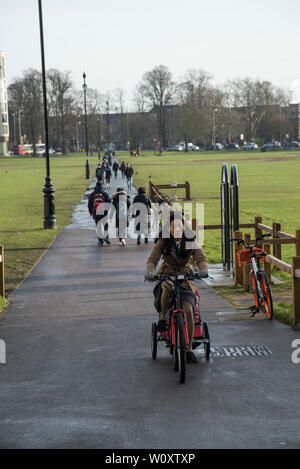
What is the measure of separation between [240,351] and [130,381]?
178 centimetres

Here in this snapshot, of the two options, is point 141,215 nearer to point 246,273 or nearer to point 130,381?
point 246,273

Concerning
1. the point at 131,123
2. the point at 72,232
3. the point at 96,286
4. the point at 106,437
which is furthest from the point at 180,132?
the point at 106,437

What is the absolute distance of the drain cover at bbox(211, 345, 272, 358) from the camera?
28.0 ft

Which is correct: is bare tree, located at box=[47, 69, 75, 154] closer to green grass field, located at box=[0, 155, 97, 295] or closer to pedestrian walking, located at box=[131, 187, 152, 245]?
green grass field, located at box=[0, 155, 97, 295]

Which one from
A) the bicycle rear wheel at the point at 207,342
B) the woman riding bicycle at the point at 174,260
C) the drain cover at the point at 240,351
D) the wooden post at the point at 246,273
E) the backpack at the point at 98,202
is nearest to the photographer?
the woman riding bicycle at the point at 174,260

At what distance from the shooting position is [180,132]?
134m

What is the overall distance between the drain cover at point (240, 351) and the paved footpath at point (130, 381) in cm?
2

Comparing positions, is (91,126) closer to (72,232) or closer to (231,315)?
(72,232)

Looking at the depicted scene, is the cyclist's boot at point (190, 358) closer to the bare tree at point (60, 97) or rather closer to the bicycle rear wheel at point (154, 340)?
the bicycle rear wheel at point (154, 340)

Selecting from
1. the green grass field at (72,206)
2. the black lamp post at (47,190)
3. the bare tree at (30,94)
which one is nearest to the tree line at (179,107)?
the bare tree at (30,94)

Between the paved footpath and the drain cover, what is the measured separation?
0.02m

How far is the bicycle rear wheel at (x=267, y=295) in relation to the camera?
34.5 feet

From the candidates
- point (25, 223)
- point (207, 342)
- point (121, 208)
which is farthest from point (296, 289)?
point (25, 223)

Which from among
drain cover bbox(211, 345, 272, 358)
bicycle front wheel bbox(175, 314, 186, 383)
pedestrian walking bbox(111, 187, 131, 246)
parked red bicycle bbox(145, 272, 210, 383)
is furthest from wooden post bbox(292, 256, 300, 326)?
pedestrian walking bbox(111, 187, 131, 246)
